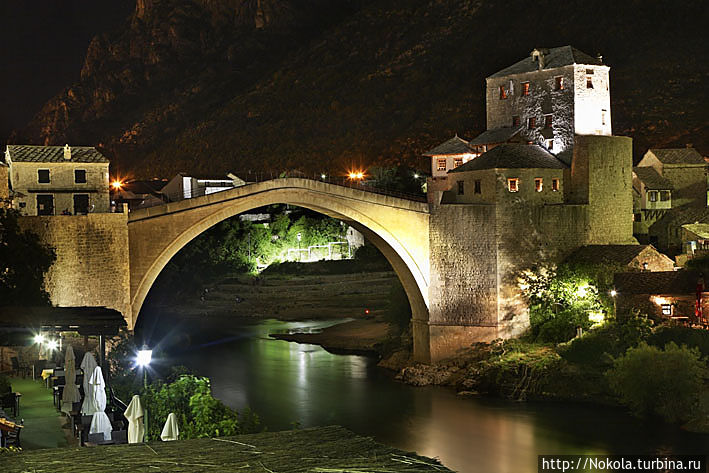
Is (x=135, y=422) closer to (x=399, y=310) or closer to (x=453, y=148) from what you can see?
(x=399, y=310)

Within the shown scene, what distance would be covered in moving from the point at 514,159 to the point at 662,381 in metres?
12.1

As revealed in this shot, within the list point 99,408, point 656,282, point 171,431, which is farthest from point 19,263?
point 656,282

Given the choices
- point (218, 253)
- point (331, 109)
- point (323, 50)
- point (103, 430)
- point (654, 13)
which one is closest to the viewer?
point (103, 430)

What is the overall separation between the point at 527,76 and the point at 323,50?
251 feet

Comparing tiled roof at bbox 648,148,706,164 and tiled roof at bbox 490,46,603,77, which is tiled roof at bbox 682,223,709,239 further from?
tiled roof at bbox 490,46,603,77

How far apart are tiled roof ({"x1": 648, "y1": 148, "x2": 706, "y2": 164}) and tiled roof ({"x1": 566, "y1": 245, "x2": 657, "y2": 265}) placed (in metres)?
21.3

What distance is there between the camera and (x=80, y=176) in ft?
118

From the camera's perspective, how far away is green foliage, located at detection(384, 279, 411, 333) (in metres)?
45.6

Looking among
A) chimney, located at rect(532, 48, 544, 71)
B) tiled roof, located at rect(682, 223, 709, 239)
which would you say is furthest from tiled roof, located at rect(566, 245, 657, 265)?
tiled roof, located at rect(682, 223, 709, 239)

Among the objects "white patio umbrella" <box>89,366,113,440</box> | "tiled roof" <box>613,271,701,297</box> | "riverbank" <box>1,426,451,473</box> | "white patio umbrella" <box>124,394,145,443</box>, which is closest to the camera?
"riverbank" <box>1,426,451,473</box>

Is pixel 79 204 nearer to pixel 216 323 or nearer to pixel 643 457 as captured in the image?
pixel 643 457

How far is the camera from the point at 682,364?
31516 millimetres

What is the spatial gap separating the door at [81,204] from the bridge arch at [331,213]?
2.77 m

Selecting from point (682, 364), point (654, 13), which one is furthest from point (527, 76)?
point (654, 13)
